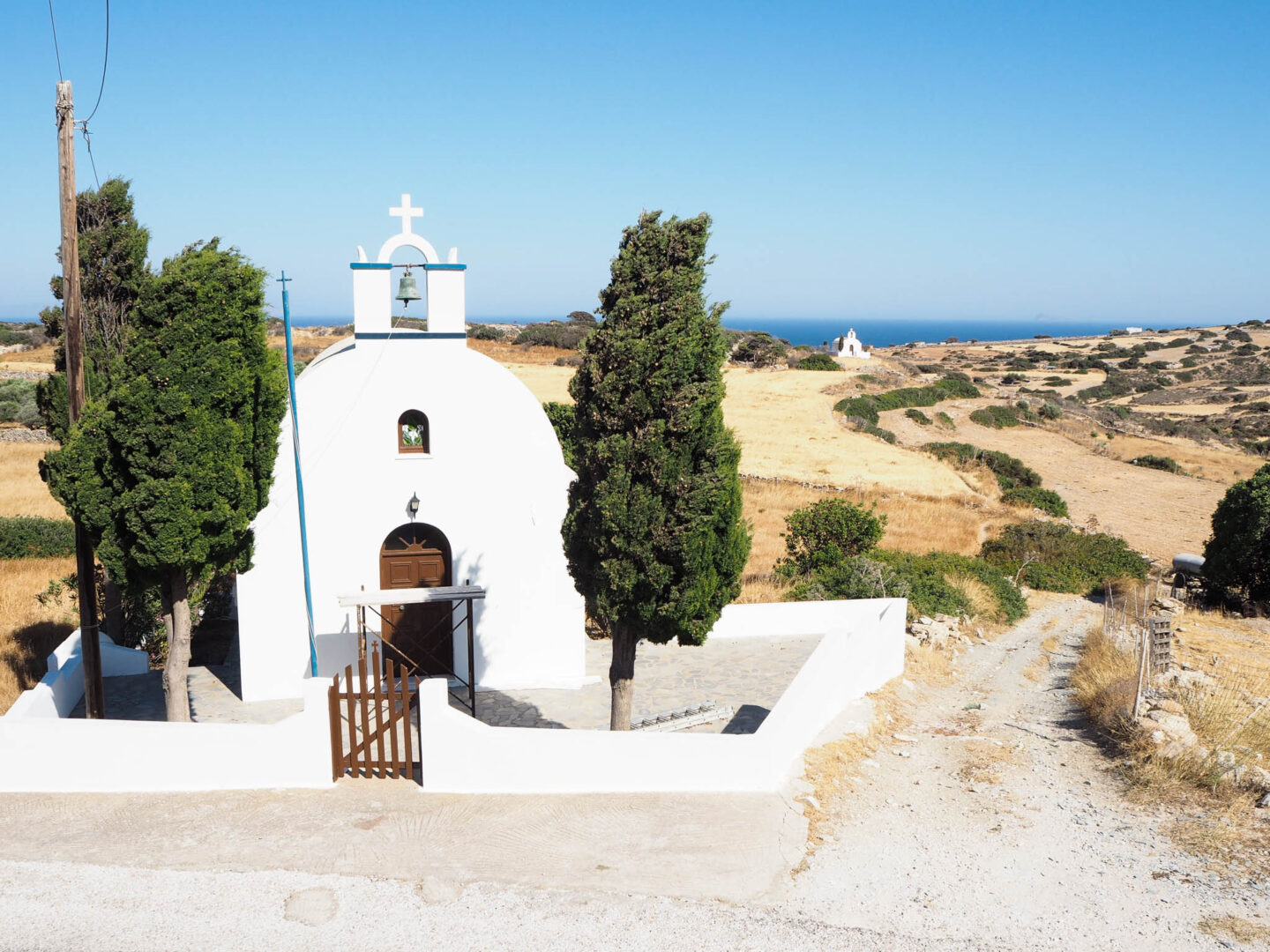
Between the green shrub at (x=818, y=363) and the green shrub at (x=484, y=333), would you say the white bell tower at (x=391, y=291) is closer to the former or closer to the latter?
the green shrub at (x=818, y=363)

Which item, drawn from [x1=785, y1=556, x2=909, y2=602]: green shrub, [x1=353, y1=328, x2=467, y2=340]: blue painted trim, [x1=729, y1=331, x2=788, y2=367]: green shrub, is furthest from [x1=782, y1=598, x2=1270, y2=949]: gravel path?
[x1=729, y1=331, x2=788, y2=367]: green shrub

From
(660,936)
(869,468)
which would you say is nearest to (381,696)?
(660,936)

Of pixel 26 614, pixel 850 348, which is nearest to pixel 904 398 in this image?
pixel 850 348

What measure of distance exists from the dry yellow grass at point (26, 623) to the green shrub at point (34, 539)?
59 cm

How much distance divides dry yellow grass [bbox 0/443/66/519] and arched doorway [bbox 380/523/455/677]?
1366 cm

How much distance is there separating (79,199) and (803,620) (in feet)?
39.4

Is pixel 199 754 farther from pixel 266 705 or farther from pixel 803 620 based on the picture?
pixel 803 620

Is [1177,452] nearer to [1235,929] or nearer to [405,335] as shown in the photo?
[405,335]

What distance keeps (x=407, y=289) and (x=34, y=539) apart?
15.2 meters

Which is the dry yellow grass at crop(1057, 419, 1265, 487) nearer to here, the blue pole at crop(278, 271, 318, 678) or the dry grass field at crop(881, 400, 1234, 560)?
the dry grass field at crop(881, 400, 1234, 560)

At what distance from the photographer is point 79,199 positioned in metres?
12.2

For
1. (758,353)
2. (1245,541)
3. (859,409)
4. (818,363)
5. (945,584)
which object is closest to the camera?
(945,584)

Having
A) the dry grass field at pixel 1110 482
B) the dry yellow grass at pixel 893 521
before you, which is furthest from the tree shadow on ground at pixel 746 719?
the dry grass field at pixel 1110 482

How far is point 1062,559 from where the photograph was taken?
79.8 feet
